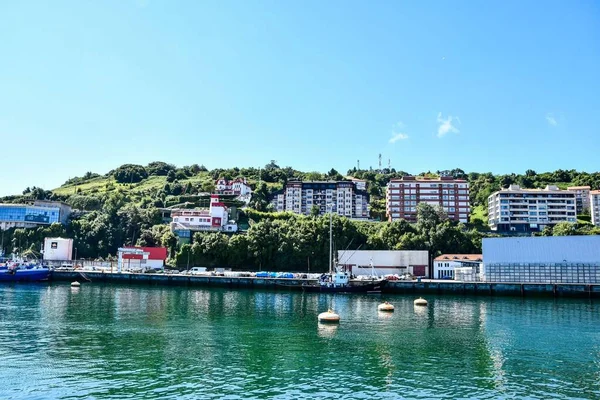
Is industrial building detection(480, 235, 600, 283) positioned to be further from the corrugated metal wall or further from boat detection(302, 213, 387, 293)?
boat detection(302, 213, 387, 293)

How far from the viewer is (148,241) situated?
109 meters

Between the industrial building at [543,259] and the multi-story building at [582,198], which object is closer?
the industrial building at [543,259]

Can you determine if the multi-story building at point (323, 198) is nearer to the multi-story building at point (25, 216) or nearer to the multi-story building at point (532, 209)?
the multi-story building at point (532, 209)

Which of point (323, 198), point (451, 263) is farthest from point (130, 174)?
point (451, 263)

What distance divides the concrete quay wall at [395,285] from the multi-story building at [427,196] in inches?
2326

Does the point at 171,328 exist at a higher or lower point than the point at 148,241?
lower

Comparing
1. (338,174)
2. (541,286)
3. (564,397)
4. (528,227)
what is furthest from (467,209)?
(564,397)

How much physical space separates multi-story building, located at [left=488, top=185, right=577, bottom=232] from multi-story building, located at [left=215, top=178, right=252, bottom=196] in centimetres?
6814

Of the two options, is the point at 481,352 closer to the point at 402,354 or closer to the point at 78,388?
the point at 402,354

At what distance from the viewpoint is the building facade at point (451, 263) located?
83125 mm

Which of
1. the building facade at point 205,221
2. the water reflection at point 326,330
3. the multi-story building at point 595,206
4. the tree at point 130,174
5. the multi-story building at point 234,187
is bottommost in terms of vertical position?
the water reflection at point 326,330

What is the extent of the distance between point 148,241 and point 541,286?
78.9 meters

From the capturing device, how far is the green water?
2125 centimetres

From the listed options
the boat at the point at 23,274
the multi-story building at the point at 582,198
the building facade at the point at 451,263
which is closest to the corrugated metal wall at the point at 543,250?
the building facade at the point at 451,263
